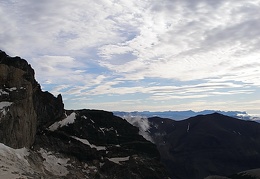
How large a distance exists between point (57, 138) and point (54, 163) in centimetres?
2016

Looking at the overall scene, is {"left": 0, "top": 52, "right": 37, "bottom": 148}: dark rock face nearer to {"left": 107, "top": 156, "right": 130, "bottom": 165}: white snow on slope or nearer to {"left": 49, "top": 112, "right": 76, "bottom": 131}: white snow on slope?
{"left": 49, "top": 112, "right": 76, "bottom": 131}: white snow on slope

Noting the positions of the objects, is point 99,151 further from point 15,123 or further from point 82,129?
point 15,123

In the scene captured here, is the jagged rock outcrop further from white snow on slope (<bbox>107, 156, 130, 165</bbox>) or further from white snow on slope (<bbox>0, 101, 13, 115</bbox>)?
white snow on slope (<bbox>107, 156, 130, 165</bbox>)

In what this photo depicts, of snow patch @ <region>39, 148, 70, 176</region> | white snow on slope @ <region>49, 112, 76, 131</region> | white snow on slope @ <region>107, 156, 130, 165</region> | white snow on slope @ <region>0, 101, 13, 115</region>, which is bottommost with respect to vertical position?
white snow on slope @ <region>107, 156, 130, 165</region>

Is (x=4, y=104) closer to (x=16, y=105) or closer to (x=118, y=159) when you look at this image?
(x=16, y=105)

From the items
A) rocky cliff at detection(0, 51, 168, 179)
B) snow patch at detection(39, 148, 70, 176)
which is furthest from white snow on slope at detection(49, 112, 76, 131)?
snow patch at detection(39, 148, 70, 176)

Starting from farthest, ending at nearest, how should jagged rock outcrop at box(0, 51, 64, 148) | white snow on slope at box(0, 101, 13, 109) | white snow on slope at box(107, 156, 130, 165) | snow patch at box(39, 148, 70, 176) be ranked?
white snow on slope at box(107, 156, 130, 165) < snow patch at box(39, 148, 70, 176) < white snow on slope at box(0, 101, 13, 109) < jagged rock outcrop at box(0, 51, 64, 148)

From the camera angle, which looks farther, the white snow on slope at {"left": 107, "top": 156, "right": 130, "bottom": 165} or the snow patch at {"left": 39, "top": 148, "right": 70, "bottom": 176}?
the white snow on slope at {"left": 107, "top": 156, "right": 130, "bottom": 165}

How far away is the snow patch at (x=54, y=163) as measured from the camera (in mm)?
96756

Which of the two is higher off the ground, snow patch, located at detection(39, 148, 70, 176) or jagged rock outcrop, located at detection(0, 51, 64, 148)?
jagged rock outcrop, located at detection(0, 51, 64, 148)

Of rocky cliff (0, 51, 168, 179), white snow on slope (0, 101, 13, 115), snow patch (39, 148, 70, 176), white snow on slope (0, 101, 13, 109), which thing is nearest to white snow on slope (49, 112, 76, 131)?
rocky cliff (0, 51, 168, 179)

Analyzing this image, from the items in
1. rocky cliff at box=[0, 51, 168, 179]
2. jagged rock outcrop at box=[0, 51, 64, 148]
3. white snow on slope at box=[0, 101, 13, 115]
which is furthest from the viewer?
rocky cliff at box=[0, 51, 168, 179]

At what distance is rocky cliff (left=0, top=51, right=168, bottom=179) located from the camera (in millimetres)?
93500

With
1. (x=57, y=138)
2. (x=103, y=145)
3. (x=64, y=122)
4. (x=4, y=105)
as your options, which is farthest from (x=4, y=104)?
(x=103, y=145)
